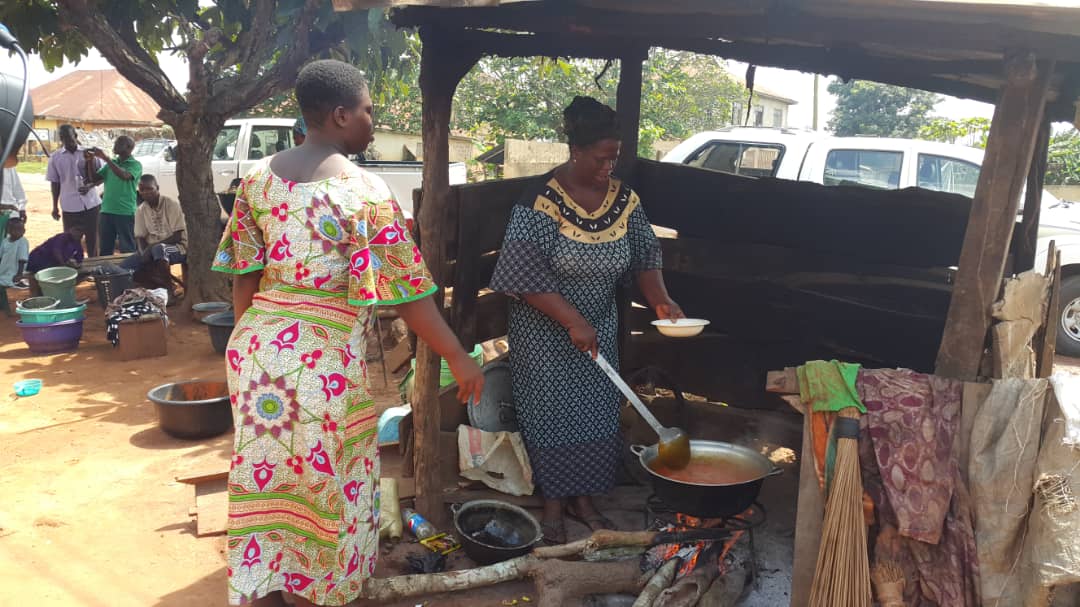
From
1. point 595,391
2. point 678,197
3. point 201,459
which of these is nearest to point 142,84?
point 201,459

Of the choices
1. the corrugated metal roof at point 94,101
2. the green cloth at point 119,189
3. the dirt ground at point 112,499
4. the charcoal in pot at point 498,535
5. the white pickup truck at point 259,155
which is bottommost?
the dirt ground at point 112,499

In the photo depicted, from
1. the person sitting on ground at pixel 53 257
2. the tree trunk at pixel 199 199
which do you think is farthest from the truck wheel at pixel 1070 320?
the person sitting on ground at pixel 53 257

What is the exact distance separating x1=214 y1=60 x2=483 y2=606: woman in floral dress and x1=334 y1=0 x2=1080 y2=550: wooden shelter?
555mm

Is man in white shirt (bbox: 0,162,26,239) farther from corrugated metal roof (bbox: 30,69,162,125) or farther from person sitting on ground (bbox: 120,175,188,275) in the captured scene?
corrugated metal roof (bbox: 30,69,162,125)

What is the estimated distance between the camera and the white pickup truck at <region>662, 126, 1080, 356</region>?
7145 millimetres

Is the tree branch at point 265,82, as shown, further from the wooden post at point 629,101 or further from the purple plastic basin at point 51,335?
the wooden post at point 629,101

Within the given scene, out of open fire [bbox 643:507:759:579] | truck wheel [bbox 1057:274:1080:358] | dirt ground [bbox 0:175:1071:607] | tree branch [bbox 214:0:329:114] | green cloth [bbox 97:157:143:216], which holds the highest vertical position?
tree branch [bbox 214:0:329:114]

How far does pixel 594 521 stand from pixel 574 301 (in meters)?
1.08

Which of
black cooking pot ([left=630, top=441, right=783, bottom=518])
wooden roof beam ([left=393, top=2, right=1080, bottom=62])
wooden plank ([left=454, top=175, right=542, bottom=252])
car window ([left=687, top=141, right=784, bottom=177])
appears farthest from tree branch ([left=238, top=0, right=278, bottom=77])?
black cooking pot ([left=630, top=441, right=783, bottom=518])

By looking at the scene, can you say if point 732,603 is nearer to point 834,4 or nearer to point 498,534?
point 498,534

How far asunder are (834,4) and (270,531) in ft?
7.83

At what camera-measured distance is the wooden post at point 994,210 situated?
2406mm

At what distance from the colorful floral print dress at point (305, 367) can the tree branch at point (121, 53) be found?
5.86m

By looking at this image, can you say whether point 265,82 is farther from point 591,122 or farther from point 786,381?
point 786,381
